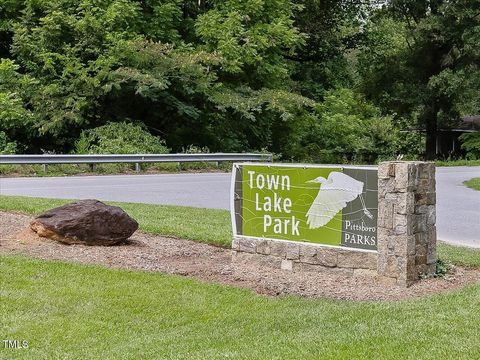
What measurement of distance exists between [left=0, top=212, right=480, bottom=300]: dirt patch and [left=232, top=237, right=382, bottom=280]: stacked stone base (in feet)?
0.27

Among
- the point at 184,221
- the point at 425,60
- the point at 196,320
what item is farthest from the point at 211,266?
the point at 425,60

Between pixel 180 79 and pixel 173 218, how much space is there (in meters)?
14.7

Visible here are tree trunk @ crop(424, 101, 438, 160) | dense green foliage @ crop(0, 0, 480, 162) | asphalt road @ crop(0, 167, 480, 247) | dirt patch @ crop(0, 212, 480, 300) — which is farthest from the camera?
tree trunk @ crop(424, 101, 438, 160)

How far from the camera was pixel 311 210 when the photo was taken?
27.5 feet

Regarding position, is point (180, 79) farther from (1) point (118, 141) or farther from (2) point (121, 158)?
(2) point (121, 158)

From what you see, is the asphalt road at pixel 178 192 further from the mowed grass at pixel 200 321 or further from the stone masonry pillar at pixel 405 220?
the mowed grass at pixel 200 321

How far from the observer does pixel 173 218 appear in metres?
12.1

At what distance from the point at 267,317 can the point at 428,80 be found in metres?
37.5

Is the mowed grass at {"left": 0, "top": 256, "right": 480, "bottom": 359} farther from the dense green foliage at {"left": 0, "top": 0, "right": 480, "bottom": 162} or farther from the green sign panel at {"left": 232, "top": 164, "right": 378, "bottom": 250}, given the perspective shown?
the dense green foliage at {"left": 0, "top": 0, "right": 480, "bottom": 162}

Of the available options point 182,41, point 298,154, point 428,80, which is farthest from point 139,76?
point 428,80

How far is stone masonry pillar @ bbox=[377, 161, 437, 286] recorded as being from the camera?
7480 millimetres

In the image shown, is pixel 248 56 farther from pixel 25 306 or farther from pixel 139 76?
pixel 25 306

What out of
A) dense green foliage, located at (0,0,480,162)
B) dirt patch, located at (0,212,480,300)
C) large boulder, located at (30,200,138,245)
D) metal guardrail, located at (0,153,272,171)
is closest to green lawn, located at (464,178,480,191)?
metal guardrail, located at (0,153,272,171)

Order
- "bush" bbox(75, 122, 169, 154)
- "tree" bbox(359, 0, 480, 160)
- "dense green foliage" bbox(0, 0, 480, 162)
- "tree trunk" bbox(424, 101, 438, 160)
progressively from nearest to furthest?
"bush" bbox(75, 122, 169, 154), "dense green foliage" bbox(0, 0, 480, 162), "tree" bbox(359, 0, 480, 160), "tree trunk" bbox(424, 101, 438, 160)
